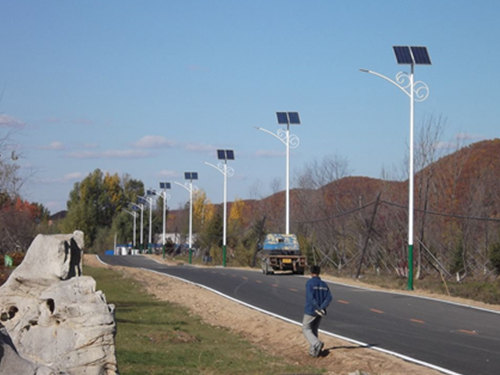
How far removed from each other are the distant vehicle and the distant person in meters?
27.8

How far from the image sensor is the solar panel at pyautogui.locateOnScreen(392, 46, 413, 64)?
32.4m

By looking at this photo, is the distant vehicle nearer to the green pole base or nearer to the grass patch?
the green pole base

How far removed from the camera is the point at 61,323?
8398mm

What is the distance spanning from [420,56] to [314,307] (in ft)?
65.6

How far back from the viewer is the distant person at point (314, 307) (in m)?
15.0

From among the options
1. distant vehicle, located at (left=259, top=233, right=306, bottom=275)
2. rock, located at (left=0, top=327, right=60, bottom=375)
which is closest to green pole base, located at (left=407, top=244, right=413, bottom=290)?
distant vehicle, located at (left=259, top=233, right=306, bottom=275)

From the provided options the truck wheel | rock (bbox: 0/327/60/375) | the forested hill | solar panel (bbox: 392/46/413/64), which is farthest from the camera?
the truck wheel

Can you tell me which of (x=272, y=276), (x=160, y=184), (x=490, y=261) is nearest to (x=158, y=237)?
(x=160, y=184)

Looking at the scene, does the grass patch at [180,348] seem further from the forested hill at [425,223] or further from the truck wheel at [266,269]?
the truck wheel at [266,269]

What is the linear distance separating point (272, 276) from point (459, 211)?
10217 mm

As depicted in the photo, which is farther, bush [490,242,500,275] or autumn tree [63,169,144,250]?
autumn tree [63,169,144,250]

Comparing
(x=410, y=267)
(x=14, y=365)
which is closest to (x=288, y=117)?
(x=410, y=267)

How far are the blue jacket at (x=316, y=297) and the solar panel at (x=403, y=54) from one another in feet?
62.5

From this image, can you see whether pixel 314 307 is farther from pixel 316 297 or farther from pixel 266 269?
pixel 266 269
